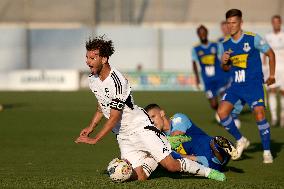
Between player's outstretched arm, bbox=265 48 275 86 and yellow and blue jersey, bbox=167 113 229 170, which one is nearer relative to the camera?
yellow and blue jersey, bbox=167 113 229 170

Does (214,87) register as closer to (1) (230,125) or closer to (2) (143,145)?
(1) (230,125)

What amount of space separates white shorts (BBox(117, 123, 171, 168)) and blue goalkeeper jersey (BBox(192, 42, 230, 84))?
9.95 meters

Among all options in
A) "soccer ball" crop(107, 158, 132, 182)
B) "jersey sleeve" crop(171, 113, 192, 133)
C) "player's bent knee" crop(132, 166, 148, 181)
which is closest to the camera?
"soccer ball" crop(107, 158, 132, 182)

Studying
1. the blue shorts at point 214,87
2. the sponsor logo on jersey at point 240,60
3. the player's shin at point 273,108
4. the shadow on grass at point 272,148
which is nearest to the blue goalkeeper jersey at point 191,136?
the sponsor logo on jersey at point 240,60

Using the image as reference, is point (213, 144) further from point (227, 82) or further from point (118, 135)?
point (227, 82)

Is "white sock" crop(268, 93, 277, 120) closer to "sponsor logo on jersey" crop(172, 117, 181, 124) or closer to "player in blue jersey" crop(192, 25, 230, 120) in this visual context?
"player in blue jersey" crop(192, 25, 230, 120)

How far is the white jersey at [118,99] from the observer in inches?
394

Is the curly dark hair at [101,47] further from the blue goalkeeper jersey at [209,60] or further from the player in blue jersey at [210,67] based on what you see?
the blue goalkeeper jersey at [209,60]

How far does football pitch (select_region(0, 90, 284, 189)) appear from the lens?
10156 mm

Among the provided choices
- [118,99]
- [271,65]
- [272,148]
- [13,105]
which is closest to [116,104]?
[118,99]

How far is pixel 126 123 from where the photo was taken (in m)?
10.4

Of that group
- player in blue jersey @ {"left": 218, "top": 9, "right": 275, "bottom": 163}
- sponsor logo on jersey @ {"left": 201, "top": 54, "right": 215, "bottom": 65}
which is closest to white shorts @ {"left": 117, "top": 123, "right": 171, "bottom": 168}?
player in blue jersey @ {"left": 218, "top": 9, "right": 275, "bottom": 163}

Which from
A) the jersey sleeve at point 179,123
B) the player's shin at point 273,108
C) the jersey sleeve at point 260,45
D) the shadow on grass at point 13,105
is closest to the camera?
the jersey sleeve at point 179,123

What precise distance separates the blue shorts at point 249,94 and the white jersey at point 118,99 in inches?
112
